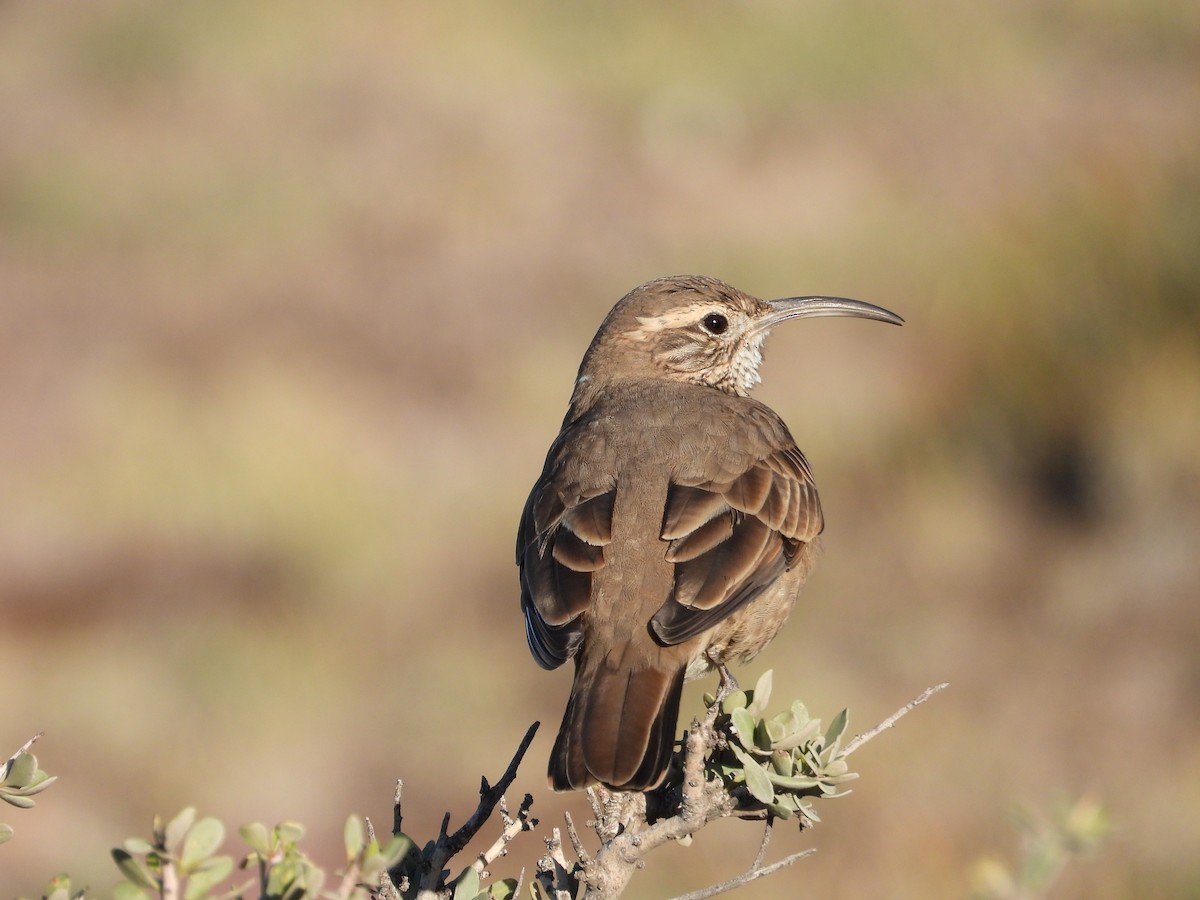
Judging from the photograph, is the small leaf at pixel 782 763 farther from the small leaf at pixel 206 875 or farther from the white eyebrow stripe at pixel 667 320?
the white eyebrow stripe at pixel 667 320

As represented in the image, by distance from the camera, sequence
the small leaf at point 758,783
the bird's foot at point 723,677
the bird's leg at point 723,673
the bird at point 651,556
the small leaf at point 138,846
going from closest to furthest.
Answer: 1. the small leaf at point 138,846
2. the small leaf at point 758,783
3. the bird at point 651,556
4. the bird's foot at point 723,677
5. the bird's leg at point 723,673

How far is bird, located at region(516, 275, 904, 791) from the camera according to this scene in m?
3.92

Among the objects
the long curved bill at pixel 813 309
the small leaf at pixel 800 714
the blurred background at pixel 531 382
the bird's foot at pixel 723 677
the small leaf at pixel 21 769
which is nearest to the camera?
the small leaf at pixel 21 769

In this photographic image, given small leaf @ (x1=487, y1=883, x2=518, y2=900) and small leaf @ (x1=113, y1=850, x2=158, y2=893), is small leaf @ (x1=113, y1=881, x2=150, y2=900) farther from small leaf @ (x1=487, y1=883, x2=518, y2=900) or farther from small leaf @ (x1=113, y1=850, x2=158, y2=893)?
small leaf @ (x1=487, y1=883, x2=518, y2=900)

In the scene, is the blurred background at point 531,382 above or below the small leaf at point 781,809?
above

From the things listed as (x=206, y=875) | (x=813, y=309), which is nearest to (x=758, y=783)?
(x=206, y=875)

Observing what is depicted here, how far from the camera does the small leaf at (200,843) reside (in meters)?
2.46

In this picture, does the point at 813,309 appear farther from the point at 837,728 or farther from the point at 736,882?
the point at 736,882

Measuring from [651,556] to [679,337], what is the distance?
1.74m

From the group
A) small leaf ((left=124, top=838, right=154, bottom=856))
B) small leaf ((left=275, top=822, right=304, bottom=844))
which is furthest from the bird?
small leaf ((left=124, top=838, right=154, bottom=856))

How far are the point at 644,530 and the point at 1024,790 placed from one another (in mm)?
4926

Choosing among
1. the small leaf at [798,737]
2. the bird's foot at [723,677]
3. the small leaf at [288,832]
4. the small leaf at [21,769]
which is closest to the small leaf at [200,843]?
the small leaf at [288,832]

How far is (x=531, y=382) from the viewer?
12398 millimetres

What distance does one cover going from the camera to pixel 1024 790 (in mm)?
8477
